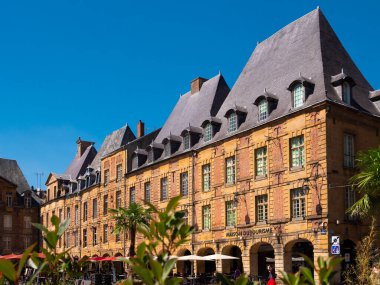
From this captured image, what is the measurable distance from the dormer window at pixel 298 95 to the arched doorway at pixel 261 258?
25.6 ft

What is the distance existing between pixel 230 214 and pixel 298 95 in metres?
8.25

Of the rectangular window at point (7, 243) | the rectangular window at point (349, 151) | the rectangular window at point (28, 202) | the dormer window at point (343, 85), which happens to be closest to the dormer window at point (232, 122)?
the dormer window at point (343, 85)

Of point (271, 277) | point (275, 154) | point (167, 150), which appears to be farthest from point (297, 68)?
point (167, 150)

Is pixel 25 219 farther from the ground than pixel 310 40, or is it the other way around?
pixel 310 40

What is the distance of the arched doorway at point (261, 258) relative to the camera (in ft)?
103

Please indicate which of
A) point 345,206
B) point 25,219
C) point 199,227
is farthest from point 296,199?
point 25,219

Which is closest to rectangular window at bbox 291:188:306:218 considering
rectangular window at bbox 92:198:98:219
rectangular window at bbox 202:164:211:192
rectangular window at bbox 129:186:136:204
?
rectangular window at bbox 202:164:211:192

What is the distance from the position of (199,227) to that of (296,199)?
9269 mm

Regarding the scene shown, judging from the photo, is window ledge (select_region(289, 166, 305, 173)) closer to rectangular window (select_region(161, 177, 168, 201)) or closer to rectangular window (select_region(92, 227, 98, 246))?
rectangular window (select_region(161, 177, 168, 201))

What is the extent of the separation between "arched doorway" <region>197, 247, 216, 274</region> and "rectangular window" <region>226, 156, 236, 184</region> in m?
4.69

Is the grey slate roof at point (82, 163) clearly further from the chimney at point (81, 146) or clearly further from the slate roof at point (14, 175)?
the slate roof at point (14, 175)

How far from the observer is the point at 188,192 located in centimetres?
3762

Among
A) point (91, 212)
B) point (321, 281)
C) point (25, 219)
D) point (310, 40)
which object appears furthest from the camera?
point (25, 219)

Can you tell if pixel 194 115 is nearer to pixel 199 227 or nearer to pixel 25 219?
pixel 199 227
